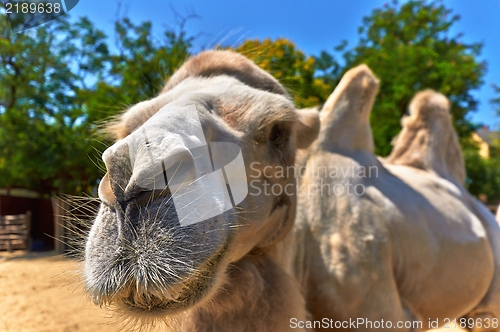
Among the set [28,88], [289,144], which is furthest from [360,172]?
[28,88]

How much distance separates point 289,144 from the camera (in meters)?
1.58

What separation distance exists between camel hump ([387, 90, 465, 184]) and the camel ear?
5.43 ft

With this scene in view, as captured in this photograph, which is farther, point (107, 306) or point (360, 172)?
point (360, 172)

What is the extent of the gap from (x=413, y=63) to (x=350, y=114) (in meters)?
12.0

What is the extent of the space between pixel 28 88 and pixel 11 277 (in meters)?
3.83

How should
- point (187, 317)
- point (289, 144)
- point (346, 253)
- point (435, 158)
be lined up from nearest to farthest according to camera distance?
point (187, 317) → point (289, 144) → point (346, 253) → point (435, 158)

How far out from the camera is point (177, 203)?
3.07 feet

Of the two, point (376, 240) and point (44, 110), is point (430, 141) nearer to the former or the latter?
point (376, 240)

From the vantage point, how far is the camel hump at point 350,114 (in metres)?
2.36

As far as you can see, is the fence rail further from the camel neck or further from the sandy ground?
the camel neck

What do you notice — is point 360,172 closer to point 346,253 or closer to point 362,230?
point 362,230

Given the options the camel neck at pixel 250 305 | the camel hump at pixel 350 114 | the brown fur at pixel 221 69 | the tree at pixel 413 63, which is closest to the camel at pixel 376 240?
the camel hump at pixel 350 114

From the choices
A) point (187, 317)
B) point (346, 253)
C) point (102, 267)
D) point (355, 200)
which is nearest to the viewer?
point (102, 267)

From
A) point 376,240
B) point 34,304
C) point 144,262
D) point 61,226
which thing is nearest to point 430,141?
point 376,240
